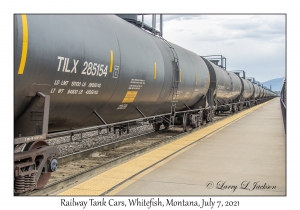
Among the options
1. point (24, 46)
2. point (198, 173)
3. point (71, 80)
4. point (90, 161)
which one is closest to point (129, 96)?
point (90, 161)

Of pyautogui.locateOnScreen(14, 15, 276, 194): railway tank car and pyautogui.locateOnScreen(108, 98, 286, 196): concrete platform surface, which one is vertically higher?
pyautogui.locateOnScreen(14, 15, 276, 194): railway tank car

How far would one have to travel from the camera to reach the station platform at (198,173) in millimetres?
5531

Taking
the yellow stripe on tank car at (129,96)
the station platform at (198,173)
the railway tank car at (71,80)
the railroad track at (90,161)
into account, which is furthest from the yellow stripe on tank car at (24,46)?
the yellow stripe on tank car at (129,96)

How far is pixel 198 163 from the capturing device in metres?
7.53

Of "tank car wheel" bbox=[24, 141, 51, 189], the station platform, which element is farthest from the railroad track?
the station platform

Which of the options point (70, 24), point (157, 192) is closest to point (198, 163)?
point (157, 192)

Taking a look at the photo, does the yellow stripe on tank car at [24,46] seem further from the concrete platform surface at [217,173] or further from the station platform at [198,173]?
the concrete platform surface at [217,173]

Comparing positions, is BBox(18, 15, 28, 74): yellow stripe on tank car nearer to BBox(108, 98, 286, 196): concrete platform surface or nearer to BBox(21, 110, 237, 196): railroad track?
BBox(21, 110, 237, 196): railroad track

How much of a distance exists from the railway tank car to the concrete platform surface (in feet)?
5.39

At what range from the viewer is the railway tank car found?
4621 mm

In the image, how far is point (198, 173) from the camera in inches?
261

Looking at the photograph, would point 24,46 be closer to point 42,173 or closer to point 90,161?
point 42,173

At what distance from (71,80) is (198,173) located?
11.1ft

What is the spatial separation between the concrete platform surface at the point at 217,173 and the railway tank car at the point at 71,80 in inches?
64.7
